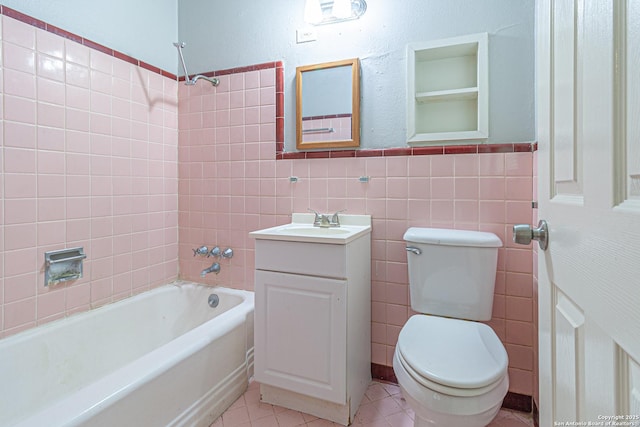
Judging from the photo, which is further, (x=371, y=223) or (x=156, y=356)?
(x=371, y=223)

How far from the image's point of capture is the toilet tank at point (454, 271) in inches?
55.4

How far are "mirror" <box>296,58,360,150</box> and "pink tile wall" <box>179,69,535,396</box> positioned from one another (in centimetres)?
12

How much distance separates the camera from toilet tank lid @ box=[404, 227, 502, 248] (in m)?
1.40

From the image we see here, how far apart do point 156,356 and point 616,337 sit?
135cm

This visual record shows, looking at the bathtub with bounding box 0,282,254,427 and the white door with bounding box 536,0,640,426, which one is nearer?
the white door with bounding box 536,0,640,426

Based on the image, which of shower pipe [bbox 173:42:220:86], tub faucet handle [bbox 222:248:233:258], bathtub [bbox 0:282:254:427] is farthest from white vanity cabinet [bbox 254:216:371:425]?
shower pipe [bbox 173:42:220:86]

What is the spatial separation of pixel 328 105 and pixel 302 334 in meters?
1.22

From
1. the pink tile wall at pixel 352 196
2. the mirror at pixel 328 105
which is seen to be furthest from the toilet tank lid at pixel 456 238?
the mirror at pixel 328 105

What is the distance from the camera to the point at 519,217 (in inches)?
58.9

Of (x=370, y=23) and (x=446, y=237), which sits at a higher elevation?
(x=370, y=23)

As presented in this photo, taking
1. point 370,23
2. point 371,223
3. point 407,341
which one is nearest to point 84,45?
point 370,23

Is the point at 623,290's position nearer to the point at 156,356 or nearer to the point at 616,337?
the point at 616,337

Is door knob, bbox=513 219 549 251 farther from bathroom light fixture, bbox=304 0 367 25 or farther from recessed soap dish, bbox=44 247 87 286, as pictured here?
recessed soap dish, bbox=44 247 87 286

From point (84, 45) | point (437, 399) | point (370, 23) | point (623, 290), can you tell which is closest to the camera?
point (623, 290)
